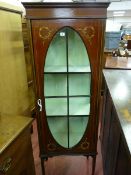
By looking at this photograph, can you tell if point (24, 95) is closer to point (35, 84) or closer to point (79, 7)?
point (35, 84)

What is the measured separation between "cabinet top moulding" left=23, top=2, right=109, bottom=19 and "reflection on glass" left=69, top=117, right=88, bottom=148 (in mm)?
1014

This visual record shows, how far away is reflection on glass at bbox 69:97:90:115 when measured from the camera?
177 centimetres

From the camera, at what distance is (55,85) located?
1774 mm

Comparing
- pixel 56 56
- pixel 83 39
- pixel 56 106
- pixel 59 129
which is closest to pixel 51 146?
pixel 59 129

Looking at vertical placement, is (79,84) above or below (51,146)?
above

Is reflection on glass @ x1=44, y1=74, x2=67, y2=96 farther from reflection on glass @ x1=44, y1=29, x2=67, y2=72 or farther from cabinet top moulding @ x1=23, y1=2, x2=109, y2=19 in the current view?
cabinet top moulding @ x1=23, y1=2, x2=109, y2=19

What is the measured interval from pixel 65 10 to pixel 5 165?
44.8 inches

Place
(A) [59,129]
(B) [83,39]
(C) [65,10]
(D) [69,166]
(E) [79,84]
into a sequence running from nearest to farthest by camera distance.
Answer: (C) [65,10], (B) [83,39], (E) [79,84], (A) [59,129], (D) [69,166]

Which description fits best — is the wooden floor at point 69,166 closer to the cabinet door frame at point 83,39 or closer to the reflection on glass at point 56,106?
the cabinet door frame at point 83,39

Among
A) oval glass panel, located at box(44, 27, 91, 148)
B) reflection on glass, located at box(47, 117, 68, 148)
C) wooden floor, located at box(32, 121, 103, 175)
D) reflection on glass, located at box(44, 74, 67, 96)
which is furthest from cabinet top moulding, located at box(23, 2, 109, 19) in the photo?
wooden floor, located at box(32, 121, 103, 175)

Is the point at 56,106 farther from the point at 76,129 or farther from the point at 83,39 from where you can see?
the point at 83,39

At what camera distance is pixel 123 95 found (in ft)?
4.48

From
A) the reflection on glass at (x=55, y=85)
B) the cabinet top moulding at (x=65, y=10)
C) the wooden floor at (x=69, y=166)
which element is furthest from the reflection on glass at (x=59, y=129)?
the cabinet top moulding at (x=65, y=10)

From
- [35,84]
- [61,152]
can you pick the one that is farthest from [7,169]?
[61,152]
